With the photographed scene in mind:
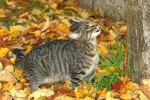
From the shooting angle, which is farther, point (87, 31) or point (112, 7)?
point (112, 7)

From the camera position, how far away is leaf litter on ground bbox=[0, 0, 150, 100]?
16.7 feet

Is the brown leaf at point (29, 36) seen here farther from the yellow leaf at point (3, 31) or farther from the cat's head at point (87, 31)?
the cat's head at point (87, 31)

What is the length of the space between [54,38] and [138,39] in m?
2.49

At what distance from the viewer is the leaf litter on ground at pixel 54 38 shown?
5.08 m

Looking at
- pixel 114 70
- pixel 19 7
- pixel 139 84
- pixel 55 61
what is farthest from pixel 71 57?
pixel 19 7

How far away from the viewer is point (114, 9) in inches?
301

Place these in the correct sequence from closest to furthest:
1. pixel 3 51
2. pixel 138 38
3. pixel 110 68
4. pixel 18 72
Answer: pixel 138 38 < pixel 110 68 < pixel 18 72 < pixel 3 51

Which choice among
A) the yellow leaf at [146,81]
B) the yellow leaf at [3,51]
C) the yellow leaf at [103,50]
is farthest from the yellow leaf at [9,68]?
the yellow leaf at [146,81]

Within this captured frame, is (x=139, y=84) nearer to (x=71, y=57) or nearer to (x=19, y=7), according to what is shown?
(x=71, y=57)

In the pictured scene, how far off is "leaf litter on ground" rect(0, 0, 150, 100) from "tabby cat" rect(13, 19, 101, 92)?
0.15 meters

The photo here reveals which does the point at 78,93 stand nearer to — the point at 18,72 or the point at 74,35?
the point at 74,35

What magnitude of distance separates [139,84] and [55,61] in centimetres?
117

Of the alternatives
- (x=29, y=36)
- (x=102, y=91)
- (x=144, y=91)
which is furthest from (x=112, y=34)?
(x=144, y=91)

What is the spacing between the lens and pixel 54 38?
23.0 feet
